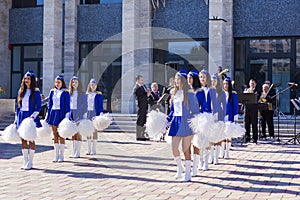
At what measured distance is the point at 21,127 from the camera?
977 cm

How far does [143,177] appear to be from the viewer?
9.05m

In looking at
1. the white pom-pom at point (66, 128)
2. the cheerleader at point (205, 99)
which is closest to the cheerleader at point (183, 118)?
the cheerleader at point (205, 99)

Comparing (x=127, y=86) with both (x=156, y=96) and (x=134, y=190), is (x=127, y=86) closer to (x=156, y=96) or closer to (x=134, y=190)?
(x=156, y=96)

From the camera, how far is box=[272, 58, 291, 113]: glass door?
2245 centimetres

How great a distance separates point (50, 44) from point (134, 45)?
14.6 ft

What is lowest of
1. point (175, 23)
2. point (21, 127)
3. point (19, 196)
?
point (19, 196)

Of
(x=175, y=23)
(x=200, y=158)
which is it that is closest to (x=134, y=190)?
(x=200, y=158)

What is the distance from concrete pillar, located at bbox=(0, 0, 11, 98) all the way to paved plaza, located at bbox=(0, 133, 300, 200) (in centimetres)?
1429

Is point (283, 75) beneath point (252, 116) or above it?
above

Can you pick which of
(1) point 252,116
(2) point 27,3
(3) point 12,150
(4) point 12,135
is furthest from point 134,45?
(4) point 12,135

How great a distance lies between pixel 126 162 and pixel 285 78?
44.6 feet

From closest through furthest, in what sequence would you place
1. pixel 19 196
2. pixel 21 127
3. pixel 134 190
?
pixel 19 196 < pixel 134 190 < pixel 21 127

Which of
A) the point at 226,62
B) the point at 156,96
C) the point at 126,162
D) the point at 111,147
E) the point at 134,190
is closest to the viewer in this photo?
the point at 134,190

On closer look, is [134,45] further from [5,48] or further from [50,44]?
[5,48]
